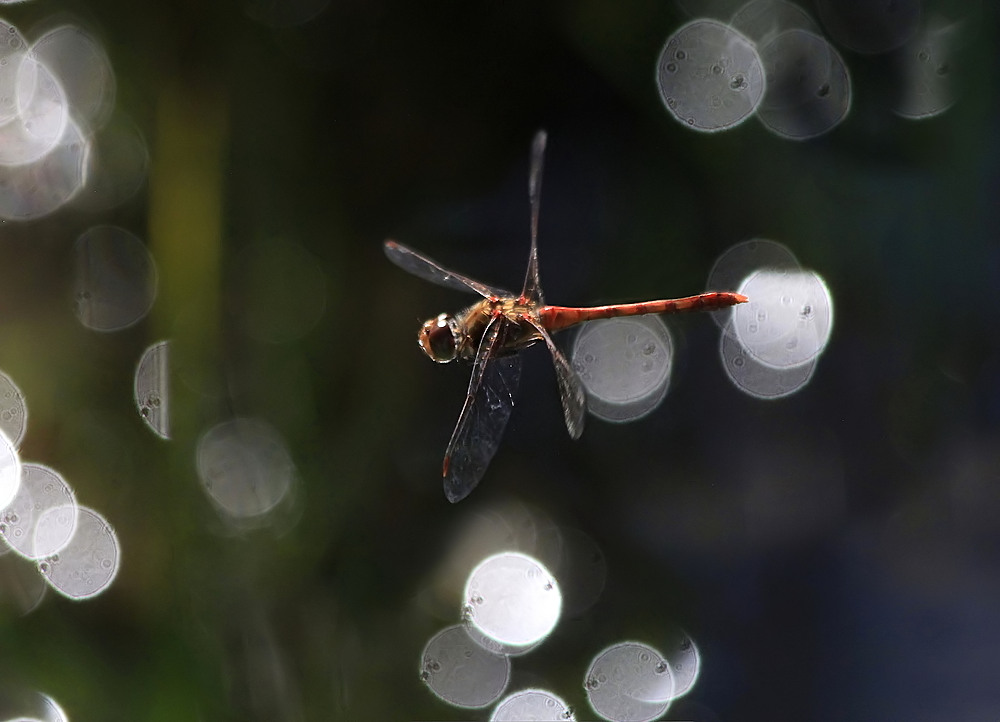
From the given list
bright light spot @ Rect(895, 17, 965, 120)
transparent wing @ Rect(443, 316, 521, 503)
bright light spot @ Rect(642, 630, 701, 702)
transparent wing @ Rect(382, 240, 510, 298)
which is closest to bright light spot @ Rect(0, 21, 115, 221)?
transparent wing @ Rect(382, 240, 510, 298)

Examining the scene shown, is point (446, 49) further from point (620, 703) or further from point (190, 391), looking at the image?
point (620, 703)

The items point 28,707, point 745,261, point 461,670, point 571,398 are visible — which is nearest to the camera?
point 571,398

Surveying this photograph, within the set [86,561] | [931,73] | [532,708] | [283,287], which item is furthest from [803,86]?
[86,561]

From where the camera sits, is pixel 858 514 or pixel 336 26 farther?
pixel 336 26

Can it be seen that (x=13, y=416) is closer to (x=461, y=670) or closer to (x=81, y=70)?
(x=81, y=70)

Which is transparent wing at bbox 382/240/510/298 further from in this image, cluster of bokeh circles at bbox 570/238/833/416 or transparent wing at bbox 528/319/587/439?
cluster of bokeh circles at bbox 570/238/833/416

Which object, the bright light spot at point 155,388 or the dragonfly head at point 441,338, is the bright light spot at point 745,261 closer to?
the dragonfly head at point 441,338

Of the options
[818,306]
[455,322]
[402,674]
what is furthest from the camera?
[818,306]

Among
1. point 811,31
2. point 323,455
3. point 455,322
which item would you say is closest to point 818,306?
point 811,31

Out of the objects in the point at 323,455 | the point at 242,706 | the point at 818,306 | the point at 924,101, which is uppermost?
the point at 924,101
